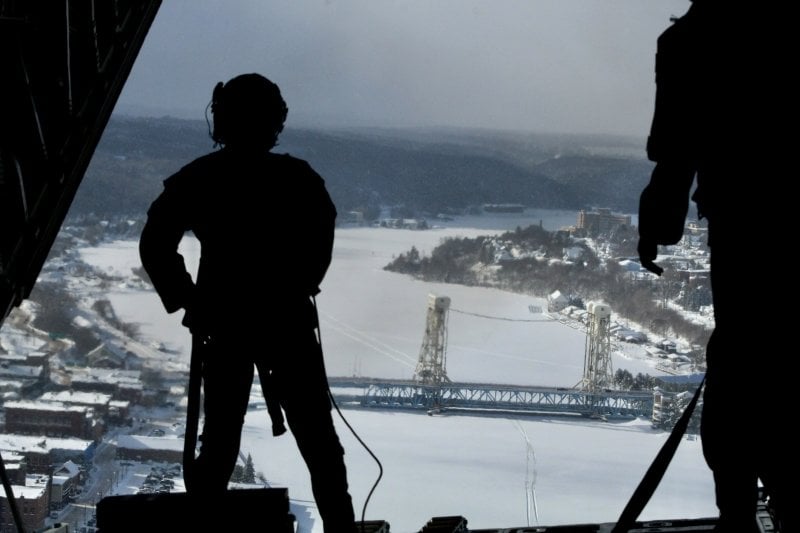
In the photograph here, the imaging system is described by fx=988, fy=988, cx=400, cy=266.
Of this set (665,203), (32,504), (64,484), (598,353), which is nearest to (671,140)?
(665,203)

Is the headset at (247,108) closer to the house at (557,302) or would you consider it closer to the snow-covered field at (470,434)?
the snow-covered field at (470,434)

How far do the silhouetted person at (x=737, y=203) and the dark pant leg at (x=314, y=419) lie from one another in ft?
2.86

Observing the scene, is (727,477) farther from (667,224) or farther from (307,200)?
(307,200)

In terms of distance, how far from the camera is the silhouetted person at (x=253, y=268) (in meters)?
2.36

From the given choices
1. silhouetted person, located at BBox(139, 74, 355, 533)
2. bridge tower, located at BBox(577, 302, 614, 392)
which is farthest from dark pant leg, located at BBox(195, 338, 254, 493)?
bridge tower, located at BBox(577, 302, 614, 392)

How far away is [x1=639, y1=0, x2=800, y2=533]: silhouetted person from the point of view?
1721 mm

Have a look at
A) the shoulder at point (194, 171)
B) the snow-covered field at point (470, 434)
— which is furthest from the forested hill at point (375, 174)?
the shoulder at point (194, 171)

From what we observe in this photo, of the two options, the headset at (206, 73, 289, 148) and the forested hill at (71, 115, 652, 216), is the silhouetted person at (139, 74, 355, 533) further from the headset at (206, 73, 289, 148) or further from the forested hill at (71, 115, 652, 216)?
the forested hill at (71, 115, 652, 216)

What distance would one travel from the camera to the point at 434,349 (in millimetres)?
21891

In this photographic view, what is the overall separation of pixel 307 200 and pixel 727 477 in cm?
113

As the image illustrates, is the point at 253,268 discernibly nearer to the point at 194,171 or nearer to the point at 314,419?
the point at 194,171

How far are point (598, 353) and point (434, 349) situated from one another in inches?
140

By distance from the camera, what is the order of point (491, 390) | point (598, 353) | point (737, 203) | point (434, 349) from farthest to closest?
point (491, 390) → point (434, 349) → point (598, 353) → point (737, 203)

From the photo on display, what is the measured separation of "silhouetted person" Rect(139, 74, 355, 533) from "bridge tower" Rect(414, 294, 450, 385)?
18.9m
